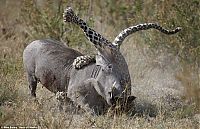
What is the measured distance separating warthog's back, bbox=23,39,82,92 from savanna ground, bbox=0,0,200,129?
308 millimetres

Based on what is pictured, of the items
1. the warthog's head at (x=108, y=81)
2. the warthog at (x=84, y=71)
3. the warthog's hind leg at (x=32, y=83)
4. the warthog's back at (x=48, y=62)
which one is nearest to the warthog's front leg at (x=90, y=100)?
the warthog at (x=84, y=71)

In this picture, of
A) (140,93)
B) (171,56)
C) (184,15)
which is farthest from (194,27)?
(140,93)

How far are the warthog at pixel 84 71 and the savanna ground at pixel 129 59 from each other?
30cm

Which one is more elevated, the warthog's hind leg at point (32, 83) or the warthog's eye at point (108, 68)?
the warthog's eye at point (108, 68)

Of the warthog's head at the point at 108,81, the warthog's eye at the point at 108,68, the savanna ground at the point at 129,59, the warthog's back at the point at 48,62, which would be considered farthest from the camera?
the warthog's back at the point at 48,62

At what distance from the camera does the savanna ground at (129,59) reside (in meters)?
7.43

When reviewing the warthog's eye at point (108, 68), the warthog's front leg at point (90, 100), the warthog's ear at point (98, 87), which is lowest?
the warthog's front leg at point (90, 100)

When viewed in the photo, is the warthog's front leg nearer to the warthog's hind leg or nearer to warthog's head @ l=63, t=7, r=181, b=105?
warthog's head @ l=63, t=7, r=181, b=105

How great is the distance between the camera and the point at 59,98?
327 inches

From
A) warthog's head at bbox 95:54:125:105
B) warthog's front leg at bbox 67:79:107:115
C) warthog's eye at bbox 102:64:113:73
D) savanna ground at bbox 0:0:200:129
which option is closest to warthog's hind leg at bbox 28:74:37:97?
savanna ground at bbox 0:0:200:129

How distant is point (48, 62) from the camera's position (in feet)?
29.0

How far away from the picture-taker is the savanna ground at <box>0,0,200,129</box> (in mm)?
7434

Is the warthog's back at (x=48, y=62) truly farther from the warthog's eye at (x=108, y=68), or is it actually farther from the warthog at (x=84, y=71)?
the warthog's eye at (x=108, y=68)

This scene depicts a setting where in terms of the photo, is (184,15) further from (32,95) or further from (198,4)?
(32,95)
